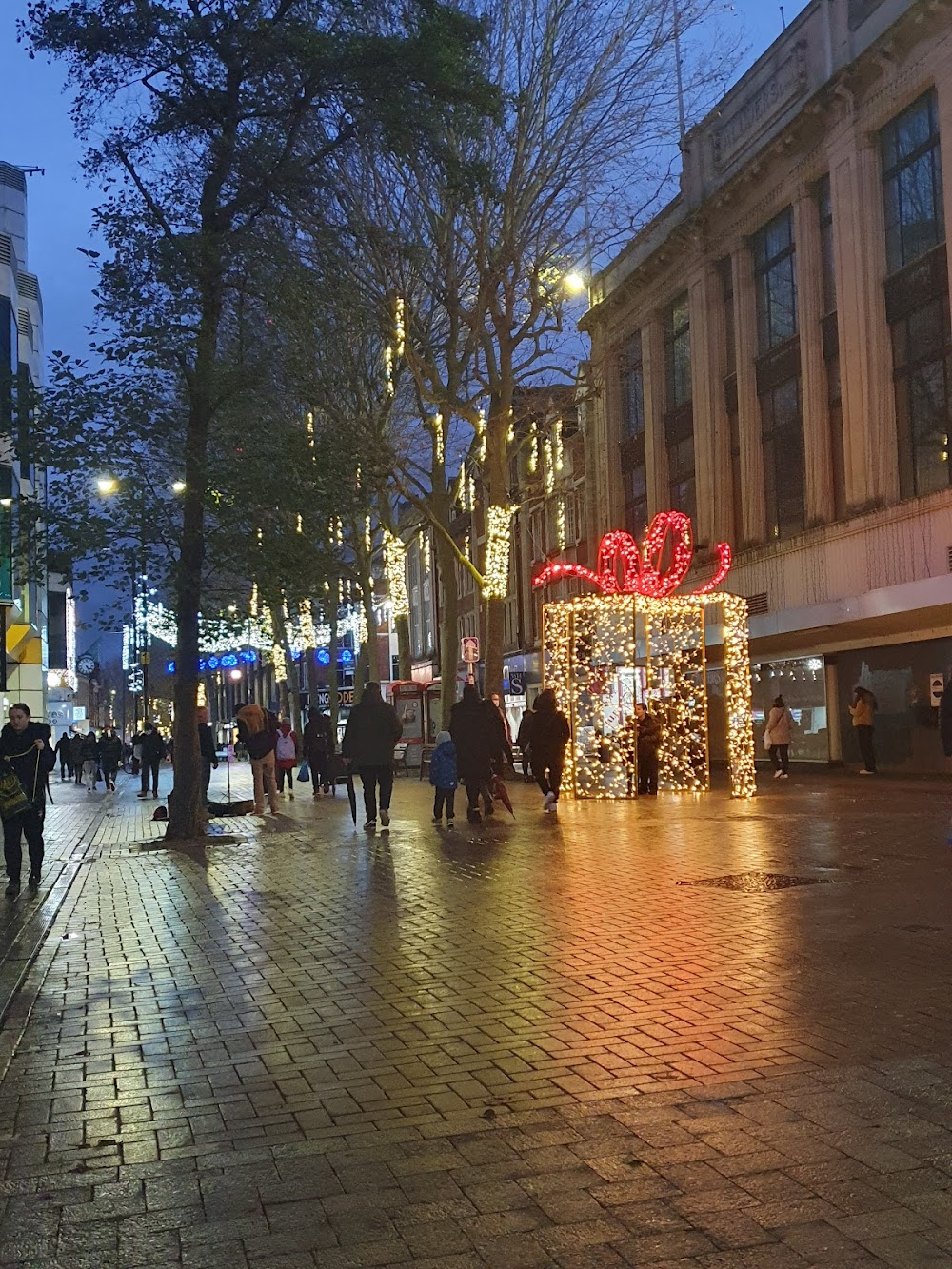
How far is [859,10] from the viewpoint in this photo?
27.6 m

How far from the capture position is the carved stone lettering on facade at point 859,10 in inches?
1075

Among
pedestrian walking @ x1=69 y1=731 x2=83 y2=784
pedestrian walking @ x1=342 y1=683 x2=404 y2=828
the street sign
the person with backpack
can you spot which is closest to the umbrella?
pedestrian walking @ x1=342 y1=683 x2=404 y2=828

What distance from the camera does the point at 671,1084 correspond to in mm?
5801

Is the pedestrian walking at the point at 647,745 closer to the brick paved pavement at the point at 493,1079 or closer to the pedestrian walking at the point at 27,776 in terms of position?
the brick paved pavement at the point at 493,1079

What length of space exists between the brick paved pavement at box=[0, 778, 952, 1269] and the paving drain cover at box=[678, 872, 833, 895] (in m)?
0.23

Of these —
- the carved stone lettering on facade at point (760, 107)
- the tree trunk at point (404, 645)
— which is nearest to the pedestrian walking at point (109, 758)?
the tree trunk at point (404, 645)

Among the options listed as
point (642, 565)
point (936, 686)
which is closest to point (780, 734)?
point (936, 686)

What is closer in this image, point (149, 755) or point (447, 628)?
point (447, 628)

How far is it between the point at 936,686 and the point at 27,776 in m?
17.3

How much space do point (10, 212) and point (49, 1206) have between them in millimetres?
62152

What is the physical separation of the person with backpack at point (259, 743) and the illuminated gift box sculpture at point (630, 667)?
4.84m

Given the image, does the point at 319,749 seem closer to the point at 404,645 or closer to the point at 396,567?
the point at 396,567

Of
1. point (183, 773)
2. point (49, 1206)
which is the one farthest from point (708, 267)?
point (49, 1206)

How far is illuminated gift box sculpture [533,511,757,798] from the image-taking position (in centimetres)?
2364
